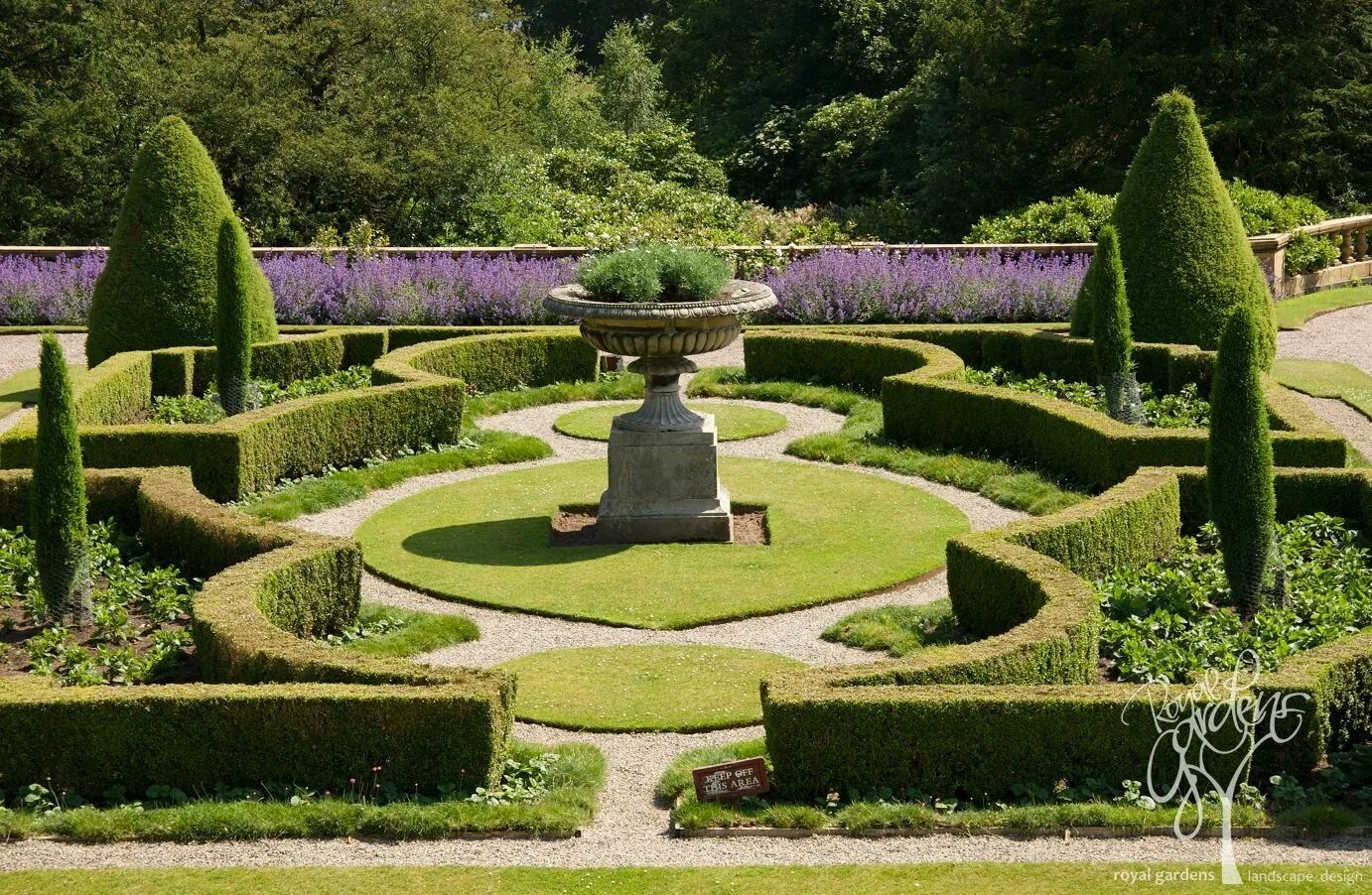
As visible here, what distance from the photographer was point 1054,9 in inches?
1385

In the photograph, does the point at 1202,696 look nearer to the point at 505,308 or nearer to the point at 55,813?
the point at 55,813

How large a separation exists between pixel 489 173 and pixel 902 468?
18151mm

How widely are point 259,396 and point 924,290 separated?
9.45 m

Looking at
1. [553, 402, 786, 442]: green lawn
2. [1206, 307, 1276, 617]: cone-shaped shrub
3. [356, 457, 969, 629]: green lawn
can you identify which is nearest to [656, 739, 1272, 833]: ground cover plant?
[1206, 307, 1276, 617]: cone-shaped shrub

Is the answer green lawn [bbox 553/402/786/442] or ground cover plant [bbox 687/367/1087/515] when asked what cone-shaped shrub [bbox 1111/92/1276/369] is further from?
green lawn [bbox 553/402/786/442]

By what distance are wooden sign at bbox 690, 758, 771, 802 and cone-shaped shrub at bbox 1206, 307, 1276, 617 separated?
433 centimetres

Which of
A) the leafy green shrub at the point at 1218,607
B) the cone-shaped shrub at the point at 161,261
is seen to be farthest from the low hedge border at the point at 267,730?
the cone-shaped shrub at the point at 161,261

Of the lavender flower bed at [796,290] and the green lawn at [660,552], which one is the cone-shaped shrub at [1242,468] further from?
the lavender flower bed at [796,290]

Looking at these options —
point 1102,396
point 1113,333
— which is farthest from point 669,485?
point 1102,396

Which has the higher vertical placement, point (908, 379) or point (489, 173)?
point (489, 173)

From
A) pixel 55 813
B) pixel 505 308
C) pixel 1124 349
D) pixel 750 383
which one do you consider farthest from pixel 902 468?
pixel 55 813

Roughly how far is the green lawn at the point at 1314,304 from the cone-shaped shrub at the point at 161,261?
14728 mm

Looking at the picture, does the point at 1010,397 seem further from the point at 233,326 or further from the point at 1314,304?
the point at 1314,304

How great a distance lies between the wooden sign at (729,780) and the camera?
947 cm
